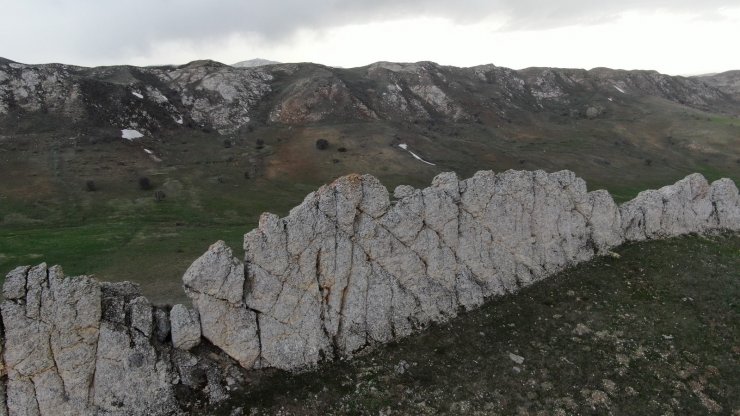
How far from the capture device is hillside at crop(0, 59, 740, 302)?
205 feet

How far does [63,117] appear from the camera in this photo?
10756cm

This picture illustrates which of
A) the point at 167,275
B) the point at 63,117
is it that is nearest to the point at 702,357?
the point at 167,275

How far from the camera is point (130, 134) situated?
108750mm

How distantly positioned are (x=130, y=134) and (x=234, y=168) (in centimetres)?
3216

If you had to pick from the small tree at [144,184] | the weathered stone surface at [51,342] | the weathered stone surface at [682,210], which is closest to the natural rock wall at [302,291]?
the weathered stone surface at [51,342]

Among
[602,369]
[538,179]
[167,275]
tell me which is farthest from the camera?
[167,275]

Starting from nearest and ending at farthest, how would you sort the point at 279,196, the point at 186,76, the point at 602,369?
the point at 602,369 → the point at 279,196 → the point at 186,76

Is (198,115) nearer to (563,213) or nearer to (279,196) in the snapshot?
(279,196)

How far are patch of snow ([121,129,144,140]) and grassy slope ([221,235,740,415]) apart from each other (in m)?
99.3

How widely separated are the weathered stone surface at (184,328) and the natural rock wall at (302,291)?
0.24 feet

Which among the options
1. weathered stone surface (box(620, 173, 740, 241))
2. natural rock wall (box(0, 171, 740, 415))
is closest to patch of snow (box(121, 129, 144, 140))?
natural rock wall (box(0, 171, 740, 415))

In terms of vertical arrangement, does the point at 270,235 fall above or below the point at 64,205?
above

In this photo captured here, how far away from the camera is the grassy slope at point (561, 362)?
2502 cm

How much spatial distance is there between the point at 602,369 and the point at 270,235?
22422 mm
